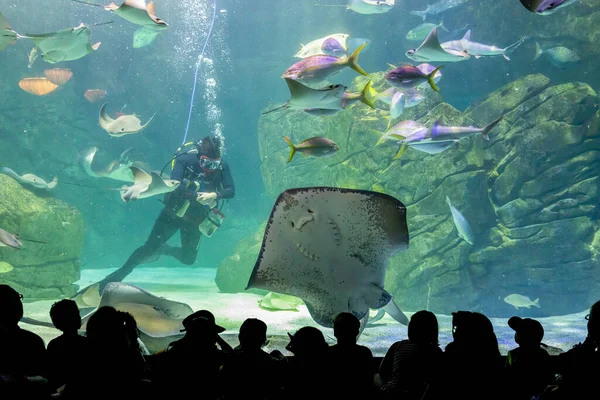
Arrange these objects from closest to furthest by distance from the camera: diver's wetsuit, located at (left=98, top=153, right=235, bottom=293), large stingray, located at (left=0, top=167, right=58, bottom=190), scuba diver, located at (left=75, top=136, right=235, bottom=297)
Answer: scuba diver, located at (left=75, top=136, right=235, bottom=297), diver's wetsuit, located at (left=98, top=153, right=235, bottom=293), large stingray, located at (left=0, top=167, right=58, bottom=190)

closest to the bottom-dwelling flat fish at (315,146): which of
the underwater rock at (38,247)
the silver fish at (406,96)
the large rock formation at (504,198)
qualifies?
the silver fish at (406,96)

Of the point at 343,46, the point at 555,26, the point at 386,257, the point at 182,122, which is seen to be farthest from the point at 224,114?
the point at 386,257

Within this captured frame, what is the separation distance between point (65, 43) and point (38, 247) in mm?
4335

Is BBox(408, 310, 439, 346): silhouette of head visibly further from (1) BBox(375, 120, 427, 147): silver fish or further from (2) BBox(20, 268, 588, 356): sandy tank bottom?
(1) BBox(375, 120, 427, 147): silver fish

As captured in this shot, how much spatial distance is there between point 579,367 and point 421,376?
22.3 inches

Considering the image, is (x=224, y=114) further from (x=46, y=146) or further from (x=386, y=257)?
(x=386, y=257)

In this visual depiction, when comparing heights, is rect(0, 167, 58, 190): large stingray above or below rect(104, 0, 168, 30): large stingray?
below

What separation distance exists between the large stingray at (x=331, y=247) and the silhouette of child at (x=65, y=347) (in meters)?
1.14

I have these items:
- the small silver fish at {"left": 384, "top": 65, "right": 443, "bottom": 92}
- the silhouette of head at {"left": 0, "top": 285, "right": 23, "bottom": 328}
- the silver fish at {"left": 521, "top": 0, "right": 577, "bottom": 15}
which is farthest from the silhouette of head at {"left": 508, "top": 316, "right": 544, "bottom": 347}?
the small silver fish at {"left": 384, "top": 65, "right": 443, "bottom": 92}

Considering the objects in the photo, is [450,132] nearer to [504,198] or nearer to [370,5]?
[370,5]

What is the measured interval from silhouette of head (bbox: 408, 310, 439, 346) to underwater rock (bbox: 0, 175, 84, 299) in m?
6.99

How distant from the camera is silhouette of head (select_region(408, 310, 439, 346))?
166 cm

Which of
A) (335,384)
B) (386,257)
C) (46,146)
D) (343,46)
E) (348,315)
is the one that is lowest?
(335,384)

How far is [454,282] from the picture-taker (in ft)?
26.7
